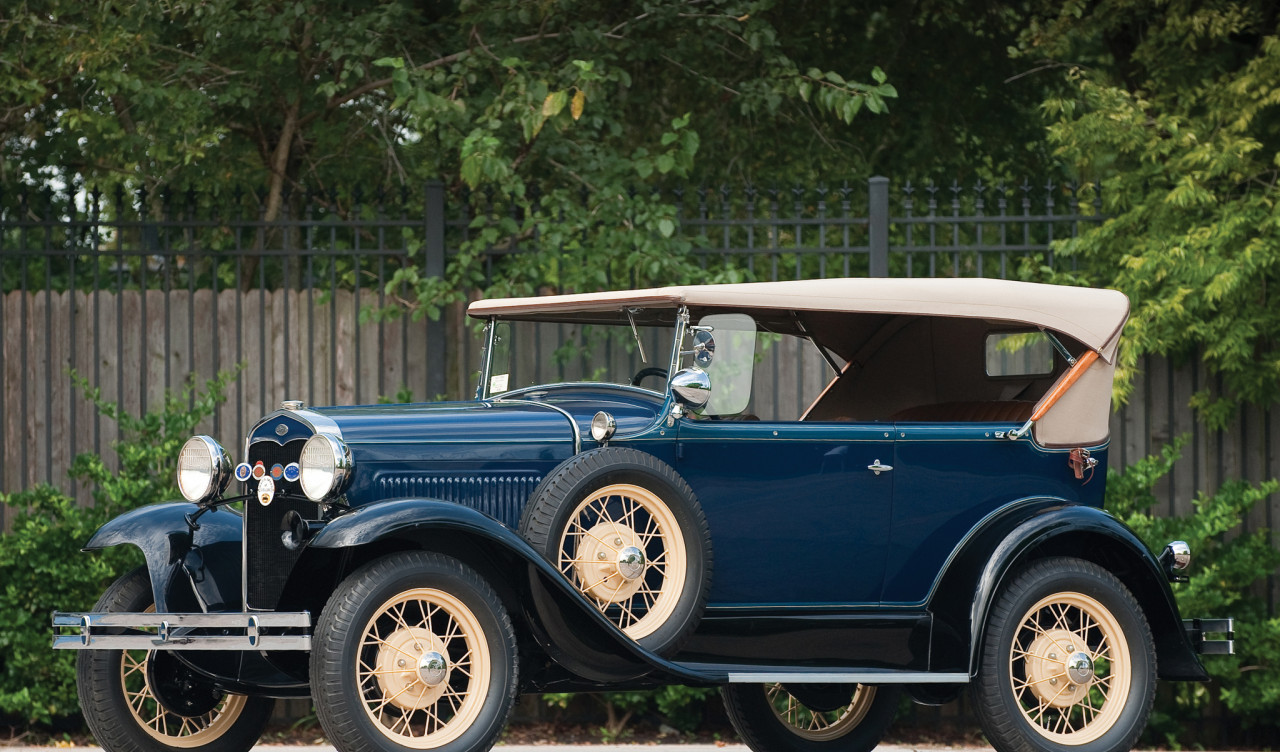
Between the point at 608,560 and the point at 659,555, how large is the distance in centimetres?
21

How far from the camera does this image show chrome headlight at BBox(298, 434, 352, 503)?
4543 mm

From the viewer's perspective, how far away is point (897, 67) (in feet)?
39.5

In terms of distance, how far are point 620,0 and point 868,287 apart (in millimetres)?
4642

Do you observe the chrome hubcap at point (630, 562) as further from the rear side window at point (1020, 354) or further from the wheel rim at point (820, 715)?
the rear side window at point (1020, 354)

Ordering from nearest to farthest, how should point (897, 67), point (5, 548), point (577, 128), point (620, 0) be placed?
point (5, 548), point (577, 128), point (620, 0), point (897, 67)

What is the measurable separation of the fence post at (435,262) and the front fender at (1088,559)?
3441 mm

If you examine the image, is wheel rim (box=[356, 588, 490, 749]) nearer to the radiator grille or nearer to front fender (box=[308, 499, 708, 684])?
front fender (box=[308, 499, 708, 684])

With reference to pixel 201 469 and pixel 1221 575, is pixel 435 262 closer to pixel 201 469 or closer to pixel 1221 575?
pixel 201 469

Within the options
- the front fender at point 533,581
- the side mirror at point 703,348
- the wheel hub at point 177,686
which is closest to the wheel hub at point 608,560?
the front fender at point 533,581

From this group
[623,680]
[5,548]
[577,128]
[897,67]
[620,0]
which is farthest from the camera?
[897,67]

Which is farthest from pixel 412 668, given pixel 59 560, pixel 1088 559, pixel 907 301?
pixel 59 560

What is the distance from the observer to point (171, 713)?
16.9ft

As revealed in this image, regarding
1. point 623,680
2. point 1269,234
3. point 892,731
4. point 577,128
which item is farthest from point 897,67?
point 623,680

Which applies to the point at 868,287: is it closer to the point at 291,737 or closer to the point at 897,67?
the point at 291,737
